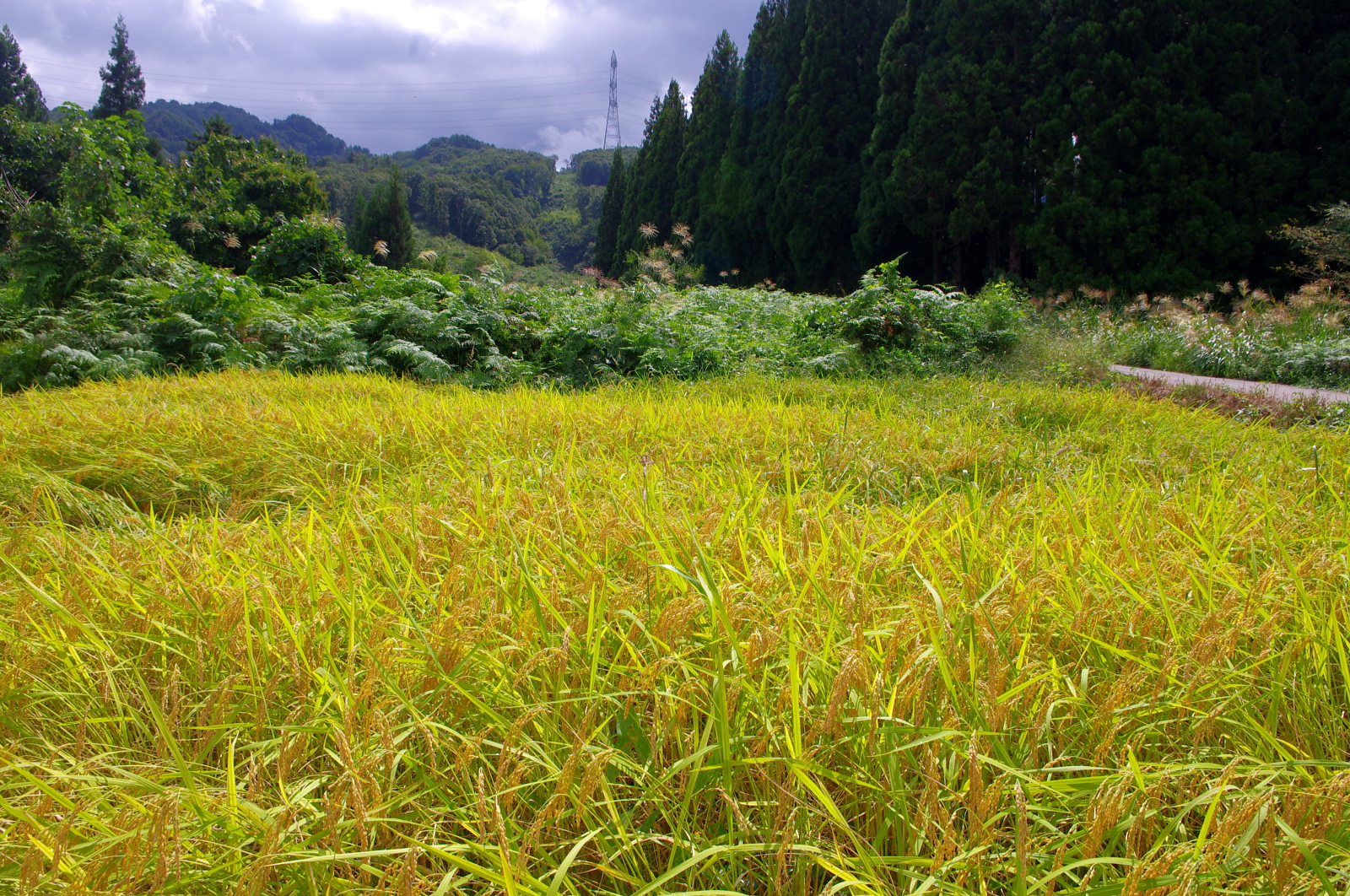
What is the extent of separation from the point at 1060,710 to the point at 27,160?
1915 centimetres

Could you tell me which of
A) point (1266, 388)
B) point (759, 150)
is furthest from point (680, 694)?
point (759, 150)

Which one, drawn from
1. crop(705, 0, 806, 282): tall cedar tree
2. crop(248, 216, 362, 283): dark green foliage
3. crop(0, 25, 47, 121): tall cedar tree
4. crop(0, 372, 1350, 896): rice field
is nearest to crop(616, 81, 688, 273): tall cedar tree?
crop(705, 0, 806, 282): tall cedar tree

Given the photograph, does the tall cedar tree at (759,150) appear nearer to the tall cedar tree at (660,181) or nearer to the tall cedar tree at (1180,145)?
the tall cedar tree at (660,181)

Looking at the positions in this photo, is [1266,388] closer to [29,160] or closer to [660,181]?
[29,160]

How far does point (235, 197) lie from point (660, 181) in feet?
47.5

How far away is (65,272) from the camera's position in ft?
25.1

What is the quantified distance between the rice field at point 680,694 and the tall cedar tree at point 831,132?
17317mm

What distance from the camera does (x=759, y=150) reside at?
2066 centimetres

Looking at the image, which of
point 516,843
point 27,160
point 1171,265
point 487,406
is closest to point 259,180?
point 27,160

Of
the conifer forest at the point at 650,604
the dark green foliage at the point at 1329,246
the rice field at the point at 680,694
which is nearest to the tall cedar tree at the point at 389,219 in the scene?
the conifer forest at the point at 650,604

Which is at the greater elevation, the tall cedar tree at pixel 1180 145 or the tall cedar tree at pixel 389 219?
the tall cedar tree at pixel 389 219

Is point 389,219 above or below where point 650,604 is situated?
above

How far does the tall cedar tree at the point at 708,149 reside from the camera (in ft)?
73.9

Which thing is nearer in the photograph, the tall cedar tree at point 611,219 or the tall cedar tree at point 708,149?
the tall cedar tree at point 708,149
